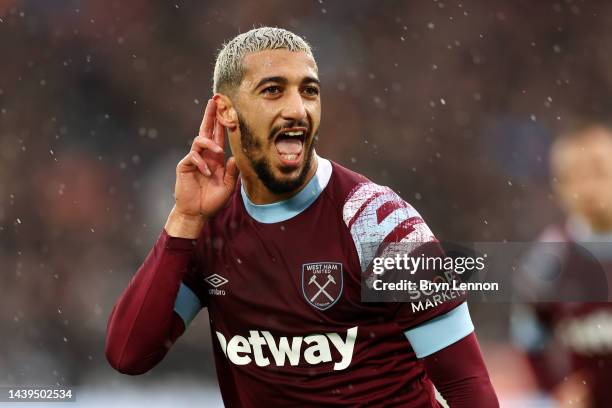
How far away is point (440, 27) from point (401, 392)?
7.36m

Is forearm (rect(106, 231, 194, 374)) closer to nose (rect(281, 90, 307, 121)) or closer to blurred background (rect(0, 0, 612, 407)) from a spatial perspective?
nose (rect(281, 90, 307, 121))

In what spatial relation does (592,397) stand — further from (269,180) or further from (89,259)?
(89,259)

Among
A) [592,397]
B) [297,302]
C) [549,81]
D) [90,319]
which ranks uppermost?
[549,81]

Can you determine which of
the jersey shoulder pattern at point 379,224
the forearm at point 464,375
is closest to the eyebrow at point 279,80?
the jersey shoulder pattern at point 379,224

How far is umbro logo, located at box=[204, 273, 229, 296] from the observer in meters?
2.87

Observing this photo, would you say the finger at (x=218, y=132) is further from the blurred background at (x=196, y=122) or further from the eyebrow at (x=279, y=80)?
the blurred background at (x=196, y=122)

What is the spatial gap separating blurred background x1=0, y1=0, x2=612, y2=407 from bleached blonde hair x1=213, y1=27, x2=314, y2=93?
503 centimetres

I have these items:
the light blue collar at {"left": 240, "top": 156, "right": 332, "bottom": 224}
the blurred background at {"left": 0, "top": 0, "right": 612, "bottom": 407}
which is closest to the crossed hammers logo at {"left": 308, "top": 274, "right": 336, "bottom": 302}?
the light blue collar at {"left": 240, "top": 156, "right": 332, "bottom": 224}

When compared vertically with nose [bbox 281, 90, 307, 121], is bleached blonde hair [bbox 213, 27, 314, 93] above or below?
above

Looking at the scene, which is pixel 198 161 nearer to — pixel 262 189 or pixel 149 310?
pixel 262 189

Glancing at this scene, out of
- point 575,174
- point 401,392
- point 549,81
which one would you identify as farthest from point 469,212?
point 401,392

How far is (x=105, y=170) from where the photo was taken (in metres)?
8.54

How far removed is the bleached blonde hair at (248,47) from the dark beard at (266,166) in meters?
0.13

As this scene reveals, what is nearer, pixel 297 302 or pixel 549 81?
pixel 297 302
